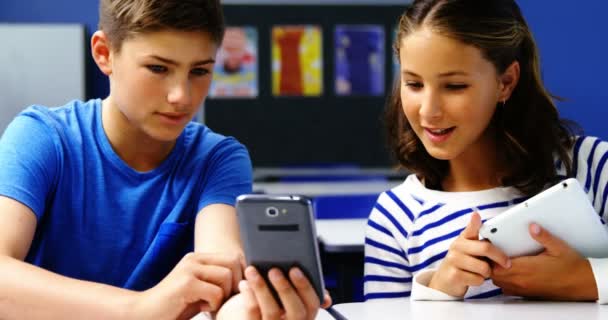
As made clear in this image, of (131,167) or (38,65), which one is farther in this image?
(38,65)

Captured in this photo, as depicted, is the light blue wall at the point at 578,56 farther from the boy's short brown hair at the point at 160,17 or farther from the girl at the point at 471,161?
the boy's short brown hair at the point at 160,17

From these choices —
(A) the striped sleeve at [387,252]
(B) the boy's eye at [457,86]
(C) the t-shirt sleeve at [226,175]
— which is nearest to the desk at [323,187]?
(A) the striped sleeve at [387,252]

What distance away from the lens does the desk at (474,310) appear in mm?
1355

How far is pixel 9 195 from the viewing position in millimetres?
1435

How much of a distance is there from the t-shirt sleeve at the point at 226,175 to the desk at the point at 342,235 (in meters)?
1.02

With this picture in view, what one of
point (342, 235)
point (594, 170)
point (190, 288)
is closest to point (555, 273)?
point (594, 170)

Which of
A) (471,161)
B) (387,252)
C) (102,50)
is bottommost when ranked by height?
(387,252)

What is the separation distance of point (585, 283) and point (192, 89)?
0.84m

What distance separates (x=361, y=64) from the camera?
19.7ft

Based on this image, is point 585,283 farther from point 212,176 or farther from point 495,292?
point 212,176

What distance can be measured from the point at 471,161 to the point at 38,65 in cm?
441

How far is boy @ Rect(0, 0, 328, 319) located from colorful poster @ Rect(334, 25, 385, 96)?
434 cm

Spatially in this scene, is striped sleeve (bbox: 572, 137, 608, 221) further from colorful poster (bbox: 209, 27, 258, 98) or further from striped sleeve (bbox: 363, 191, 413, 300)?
colorful poster (bbox: 209, 27, 258, 98)

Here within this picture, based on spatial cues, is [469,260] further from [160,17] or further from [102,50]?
[102,50]
